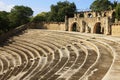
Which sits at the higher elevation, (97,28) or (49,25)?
(49,25)

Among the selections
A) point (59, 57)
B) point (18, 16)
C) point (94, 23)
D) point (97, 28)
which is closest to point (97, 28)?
point (97, 28)

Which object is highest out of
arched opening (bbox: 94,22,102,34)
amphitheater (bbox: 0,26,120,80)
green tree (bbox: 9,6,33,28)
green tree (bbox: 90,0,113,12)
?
green tree (bbox: 90,0,113,12)

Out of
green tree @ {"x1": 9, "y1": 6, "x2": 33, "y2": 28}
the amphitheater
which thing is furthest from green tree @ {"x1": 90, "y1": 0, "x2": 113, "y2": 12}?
the amphitheater

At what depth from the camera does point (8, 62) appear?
26.0m

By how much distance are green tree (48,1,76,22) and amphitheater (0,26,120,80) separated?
9237mm

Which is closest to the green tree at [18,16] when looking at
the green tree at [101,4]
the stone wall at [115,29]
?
the green tree at [101,4]

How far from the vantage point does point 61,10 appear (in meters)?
48.2

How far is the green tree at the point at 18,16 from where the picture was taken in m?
46.3

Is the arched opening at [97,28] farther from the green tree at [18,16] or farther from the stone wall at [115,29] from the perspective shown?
the green tree at [18,16]

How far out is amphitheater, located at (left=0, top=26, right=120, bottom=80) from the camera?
14133 millimetres

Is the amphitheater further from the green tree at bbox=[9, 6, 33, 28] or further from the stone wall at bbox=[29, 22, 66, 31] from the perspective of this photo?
the green tree at bbox=[9, 6, 33, 28]

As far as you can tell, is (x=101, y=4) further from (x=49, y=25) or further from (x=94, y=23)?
(x=94, y=23)

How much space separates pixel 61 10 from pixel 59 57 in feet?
91.5

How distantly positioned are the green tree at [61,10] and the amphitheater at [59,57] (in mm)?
9237
